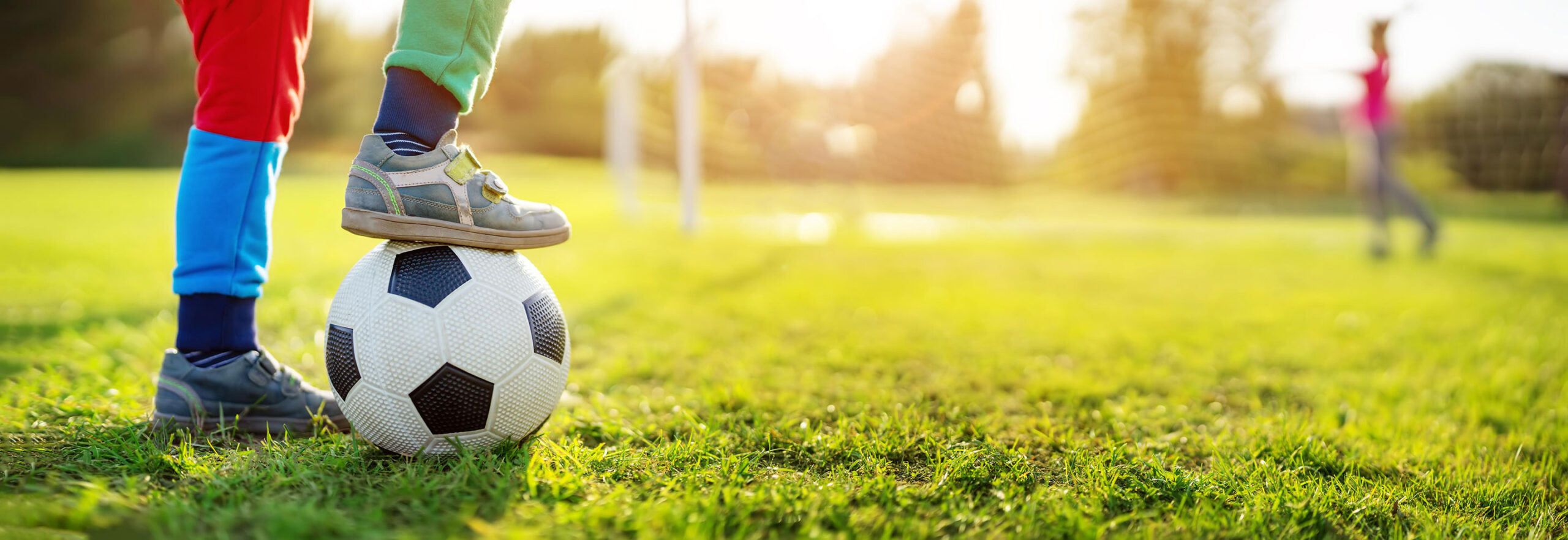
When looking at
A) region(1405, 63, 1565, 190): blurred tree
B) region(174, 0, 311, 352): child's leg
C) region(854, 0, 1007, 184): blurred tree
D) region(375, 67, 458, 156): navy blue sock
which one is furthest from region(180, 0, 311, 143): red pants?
region(1405, 63, 1565, 190): blurred tree

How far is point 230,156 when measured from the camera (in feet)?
6.17

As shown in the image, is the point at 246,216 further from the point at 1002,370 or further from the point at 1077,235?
the point at 1077,235

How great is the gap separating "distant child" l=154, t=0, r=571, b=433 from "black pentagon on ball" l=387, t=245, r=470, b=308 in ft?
0.19

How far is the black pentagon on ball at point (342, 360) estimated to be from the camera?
5.79ft

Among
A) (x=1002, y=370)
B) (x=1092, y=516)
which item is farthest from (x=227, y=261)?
(x=1002, y=370)

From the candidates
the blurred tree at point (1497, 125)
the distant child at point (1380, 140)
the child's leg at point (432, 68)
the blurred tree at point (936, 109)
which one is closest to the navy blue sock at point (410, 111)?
the child's leg at point (432, 68)

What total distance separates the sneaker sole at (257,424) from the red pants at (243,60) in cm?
64

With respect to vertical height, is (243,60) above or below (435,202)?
above

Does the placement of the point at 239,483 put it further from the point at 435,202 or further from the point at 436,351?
the point at 435,202

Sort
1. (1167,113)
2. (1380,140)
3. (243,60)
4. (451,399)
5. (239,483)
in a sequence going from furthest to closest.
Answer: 1. (1167,113)
2. (1380,140)
3. (243,60)
4. (451,399)
5. (239,483)

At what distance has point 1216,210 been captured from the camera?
18688mm

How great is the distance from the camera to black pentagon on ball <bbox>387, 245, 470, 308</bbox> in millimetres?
1750

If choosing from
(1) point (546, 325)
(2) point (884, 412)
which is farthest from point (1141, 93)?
(1) point (546, 325)

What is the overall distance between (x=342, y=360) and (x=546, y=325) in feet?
→ 1.39
